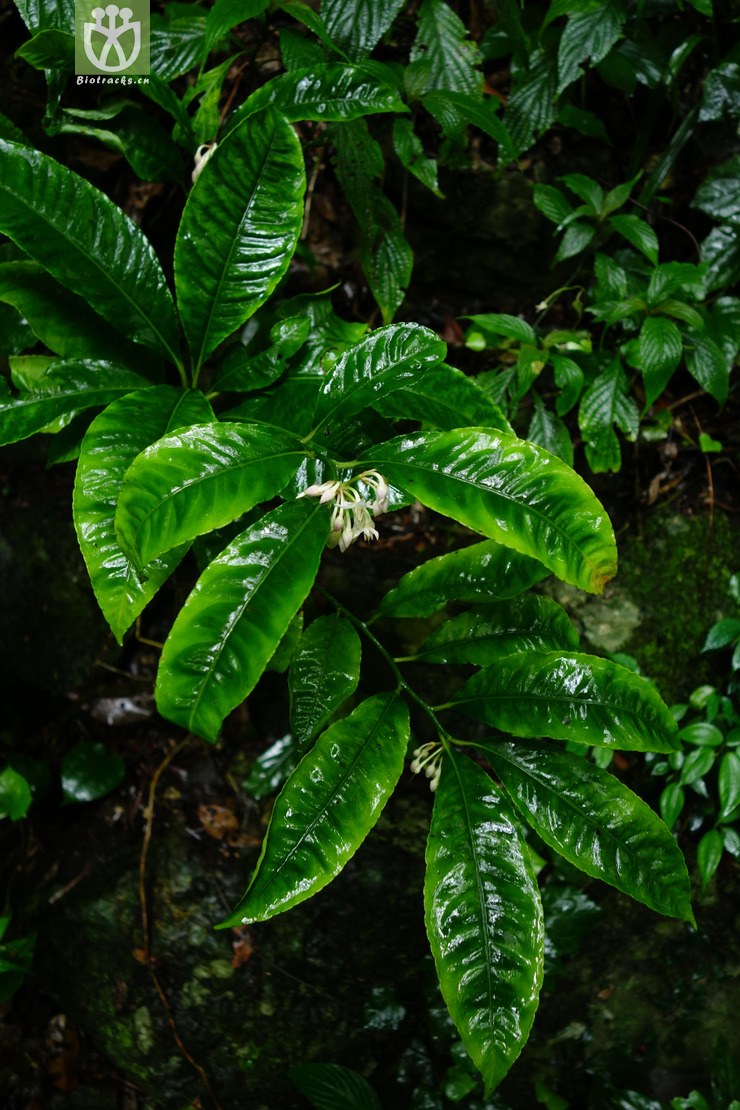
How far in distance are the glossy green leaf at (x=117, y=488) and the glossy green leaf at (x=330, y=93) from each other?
→ 54 centimetres

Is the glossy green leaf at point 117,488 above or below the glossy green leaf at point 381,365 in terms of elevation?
below

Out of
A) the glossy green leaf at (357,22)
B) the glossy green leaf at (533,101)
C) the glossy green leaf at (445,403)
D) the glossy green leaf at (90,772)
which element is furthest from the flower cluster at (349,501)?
the glossy green leaf at (90,772)

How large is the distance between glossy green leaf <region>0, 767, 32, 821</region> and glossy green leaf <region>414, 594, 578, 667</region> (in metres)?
1.37

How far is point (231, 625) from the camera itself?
99 centimetres

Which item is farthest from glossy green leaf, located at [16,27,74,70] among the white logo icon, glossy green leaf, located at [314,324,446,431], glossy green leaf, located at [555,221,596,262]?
glossy green leaf, located at [555,221,596,262]

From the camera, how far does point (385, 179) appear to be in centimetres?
215

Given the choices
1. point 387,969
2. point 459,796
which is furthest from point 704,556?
point 387,969

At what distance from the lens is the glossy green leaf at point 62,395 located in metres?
1.24

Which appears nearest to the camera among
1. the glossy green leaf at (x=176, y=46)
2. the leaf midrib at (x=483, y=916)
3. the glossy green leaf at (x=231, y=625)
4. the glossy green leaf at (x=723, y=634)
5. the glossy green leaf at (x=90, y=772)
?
the glossy green leaf at (x=231, y=625)

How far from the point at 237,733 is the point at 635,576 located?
1307 mm

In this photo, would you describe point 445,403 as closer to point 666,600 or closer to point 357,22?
point 357,22

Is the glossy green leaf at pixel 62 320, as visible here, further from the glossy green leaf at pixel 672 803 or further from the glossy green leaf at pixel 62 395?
the glossy green leaf at pixel 672 803

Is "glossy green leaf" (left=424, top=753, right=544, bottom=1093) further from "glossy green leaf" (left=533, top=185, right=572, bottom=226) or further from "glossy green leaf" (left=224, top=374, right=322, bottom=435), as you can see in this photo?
"glossy green leaf" (left=533, top=185, right=572, bottom=226)

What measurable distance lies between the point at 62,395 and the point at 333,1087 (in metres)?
1.95
